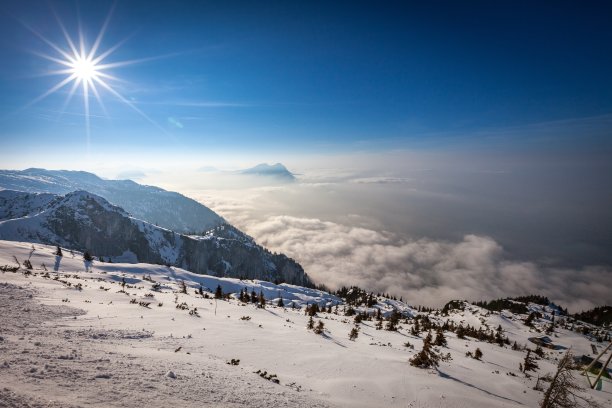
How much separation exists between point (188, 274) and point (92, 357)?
82654 mm

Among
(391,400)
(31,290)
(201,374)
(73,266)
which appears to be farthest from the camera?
(73,266)

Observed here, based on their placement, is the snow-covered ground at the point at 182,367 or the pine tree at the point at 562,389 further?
the pine tree at the point at 562,389

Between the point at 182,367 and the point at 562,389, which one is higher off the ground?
the point at 562,389

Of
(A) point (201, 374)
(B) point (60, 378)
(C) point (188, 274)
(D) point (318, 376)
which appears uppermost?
(B) point (60, 378)

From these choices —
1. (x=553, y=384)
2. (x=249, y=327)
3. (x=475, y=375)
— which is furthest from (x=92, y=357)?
(x=475, y=375)

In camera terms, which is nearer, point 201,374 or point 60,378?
point 60,378

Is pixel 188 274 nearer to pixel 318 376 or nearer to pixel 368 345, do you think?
pixel 368 345

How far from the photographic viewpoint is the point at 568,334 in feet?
340

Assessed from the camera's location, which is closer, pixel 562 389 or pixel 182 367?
pixel 182 367

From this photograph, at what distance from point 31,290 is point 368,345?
21.2 meters

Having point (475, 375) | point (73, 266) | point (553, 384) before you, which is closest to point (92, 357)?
point (553, 384)

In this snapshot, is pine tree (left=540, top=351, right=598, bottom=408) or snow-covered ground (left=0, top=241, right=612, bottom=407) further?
pine tree (left=540, top=351, right=598, bottom=408)

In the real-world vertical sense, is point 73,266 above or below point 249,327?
below

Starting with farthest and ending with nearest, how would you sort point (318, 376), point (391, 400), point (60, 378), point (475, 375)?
point (475, 375)
point (318, 376)
point (391, 400)
point (60, 378)
